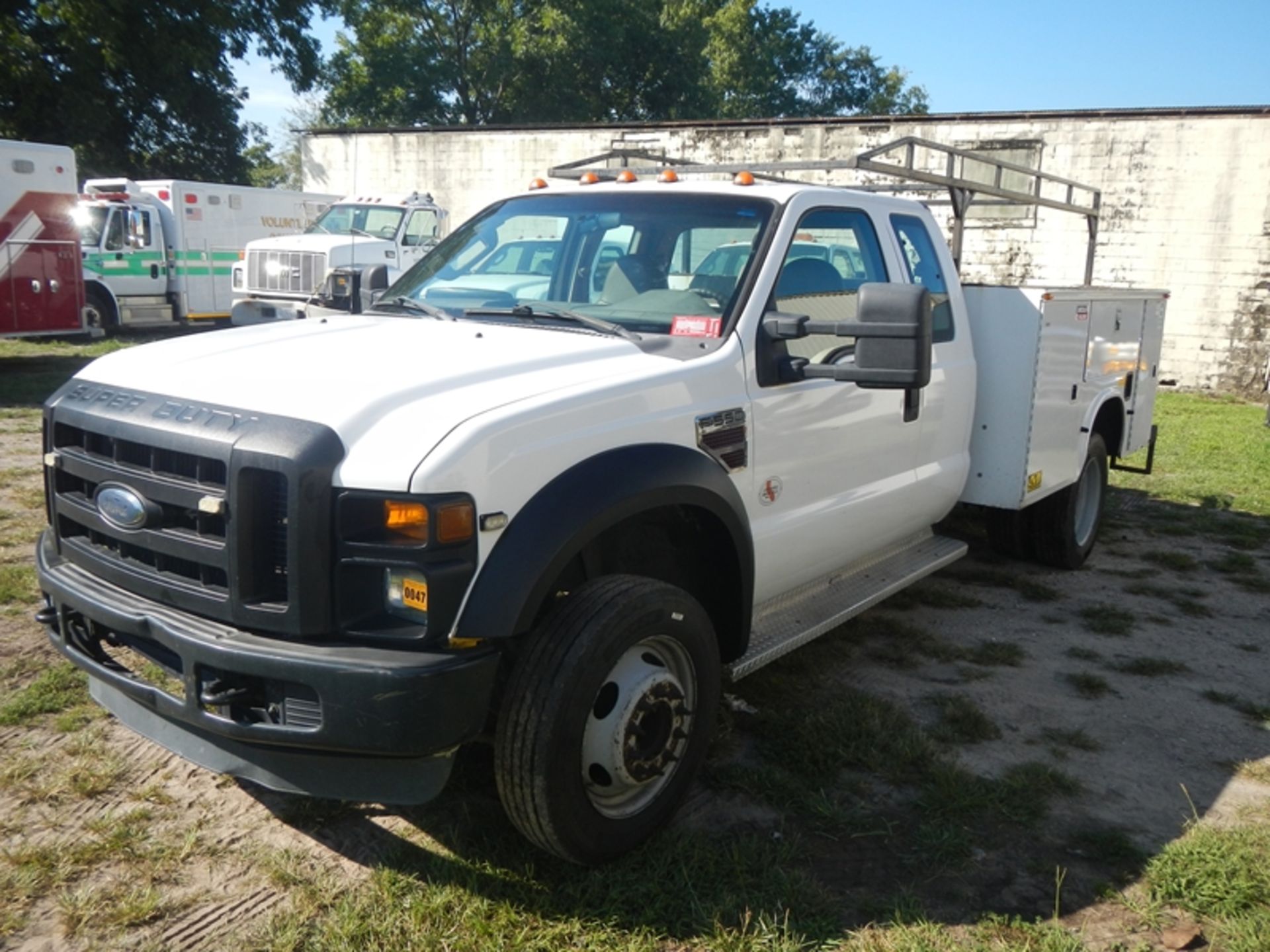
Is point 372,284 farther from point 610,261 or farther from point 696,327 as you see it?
point 696,327

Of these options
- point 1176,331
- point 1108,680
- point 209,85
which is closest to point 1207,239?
point 1176,331

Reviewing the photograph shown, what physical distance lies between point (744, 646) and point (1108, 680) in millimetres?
2100

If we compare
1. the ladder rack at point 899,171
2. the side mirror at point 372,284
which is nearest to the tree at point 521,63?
A: the ladder rack at point 899,171

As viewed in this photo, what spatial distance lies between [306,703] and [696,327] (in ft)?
5.93

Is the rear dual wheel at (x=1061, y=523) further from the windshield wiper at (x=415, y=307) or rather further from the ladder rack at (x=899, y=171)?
the windshield wiper at (x=415, y=307)

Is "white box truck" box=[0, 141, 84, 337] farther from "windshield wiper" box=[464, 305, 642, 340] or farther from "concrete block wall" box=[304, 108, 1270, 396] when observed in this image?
"windshield wiper" box=[464, 305, 642, 340]

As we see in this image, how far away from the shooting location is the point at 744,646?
381 centimetres

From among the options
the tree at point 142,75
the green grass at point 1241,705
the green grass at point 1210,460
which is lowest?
the green grass at point 1210,460

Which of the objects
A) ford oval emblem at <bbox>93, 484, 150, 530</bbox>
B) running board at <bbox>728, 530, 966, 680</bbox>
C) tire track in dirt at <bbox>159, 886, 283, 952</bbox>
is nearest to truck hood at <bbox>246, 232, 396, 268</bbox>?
running board at <bbox>728, 530, 966, 680</bbox>

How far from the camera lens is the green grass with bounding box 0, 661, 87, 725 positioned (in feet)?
13.4

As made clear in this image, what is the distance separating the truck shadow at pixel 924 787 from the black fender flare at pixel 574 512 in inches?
35.8

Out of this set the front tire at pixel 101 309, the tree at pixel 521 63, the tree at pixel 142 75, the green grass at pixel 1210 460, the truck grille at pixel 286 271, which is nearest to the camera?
the green grass at pixel 1210 460

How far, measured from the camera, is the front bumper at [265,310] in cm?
1379

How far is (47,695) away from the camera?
422cm
